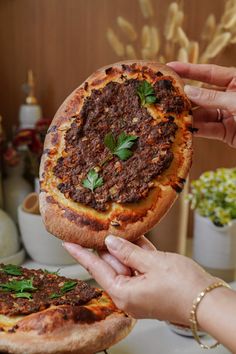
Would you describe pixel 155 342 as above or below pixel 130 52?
below

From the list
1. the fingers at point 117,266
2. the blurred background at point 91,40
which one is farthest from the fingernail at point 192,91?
the blurred background at point 91,40

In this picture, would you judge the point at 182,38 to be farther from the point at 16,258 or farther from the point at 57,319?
the point at 57,319

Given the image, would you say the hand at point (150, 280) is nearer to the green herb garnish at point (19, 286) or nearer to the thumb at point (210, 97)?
the green herb garnish at point (19, 286)

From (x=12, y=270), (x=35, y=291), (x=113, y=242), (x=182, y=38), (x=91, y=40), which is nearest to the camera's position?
(x=113, y=242)

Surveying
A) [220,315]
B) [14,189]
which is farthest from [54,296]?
[14,189]

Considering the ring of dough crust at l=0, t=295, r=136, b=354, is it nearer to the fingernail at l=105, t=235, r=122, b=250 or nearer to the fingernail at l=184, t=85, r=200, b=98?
the fingernail at l=105, t=235, r=122, b=250

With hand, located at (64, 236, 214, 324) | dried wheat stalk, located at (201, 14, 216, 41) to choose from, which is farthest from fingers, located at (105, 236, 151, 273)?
dried wheat stalk, located at (201, 14, 216, 41)
